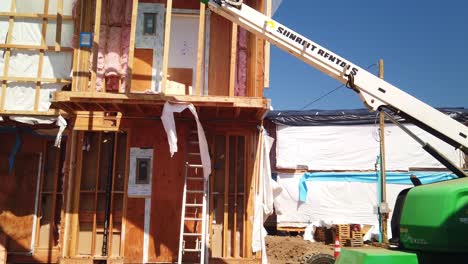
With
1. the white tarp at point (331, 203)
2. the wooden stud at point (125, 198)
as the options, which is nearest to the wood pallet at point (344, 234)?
the white tarp at point (331, 203)

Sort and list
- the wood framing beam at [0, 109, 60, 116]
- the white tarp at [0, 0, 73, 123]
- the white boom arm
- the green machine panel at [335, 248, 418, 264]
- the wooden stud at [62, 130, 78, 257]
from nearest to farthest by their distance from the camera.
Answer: the green machine panel at [335, 248, 418, 264], the white boom arm, the wooden stud at [62, 130, 78, 257], the wood framing beam at [0, 109, 60, 116], the white tarp at [0, 0, 73, 123]

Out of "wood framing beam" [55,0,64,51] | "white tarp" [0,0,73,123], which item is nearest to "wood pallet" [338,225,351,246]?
Result: "white tarp" [0,0,73,123]

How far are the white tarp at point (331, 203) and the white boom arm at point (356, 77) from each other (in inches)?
397

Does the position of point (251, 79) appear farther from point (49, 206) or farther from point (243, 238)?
point (49, 206)

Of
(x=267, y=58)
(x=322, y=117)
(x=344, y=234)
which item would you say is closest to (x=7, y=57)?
(x=267, y=58)

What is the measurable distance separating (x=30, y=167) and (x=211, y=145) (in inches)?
166

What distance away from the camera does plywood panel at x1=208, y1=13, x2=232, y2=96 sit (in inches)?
409

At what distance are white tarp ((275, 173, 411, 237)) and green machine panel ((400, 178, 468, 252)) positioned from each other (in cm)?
1185

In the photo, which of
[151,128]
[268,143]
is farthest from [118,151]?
[268,143]

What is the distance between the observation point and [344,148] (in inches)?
658

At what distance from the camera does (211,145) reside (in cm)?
983

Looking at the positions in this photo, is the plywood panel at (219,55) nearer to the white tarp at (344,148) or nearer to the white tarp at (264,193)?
the white tarp at (264,193)

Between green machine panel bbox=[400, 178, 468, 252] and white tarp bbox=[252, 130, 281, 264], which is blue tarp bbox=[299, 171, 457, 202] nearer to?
white tarp bbox=[252, 130, 281, 264]

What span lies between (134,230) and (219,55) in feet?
14.0
